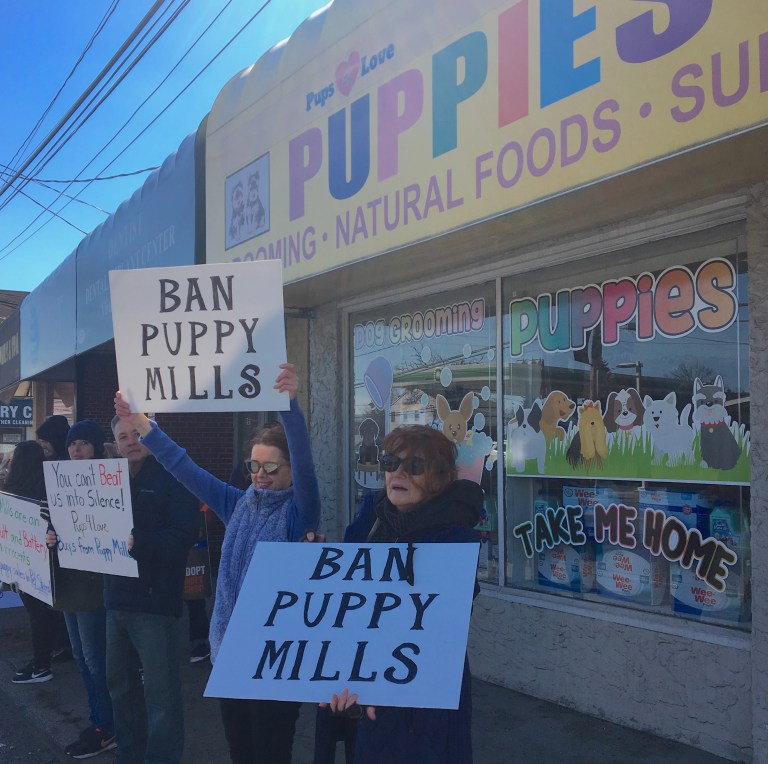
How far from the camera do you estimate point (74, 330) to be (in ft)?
33.3

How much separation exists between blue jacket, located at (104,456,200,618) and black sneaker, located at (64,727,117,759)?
3.81ft

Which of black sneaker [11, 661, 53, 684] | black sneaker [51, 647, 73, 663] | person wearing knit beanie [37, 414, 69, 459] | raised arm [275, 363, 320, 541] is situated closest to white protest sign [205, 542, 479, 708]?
raised arm [275, 363, 320, 541]

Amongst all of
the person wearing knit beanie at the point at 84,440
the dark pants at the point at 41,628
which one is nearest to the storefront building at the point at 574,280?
the person wearing knit beanie at the point at 84,440

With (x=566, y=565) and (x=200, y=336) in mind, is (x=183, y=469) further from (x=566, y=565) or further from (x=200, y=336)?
(x=566, y=565)

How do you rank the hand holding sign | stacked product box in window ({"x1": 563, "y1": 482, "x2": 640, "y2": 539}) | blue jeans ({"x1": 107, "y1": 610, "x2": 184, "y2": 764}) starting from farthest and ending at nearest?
stacked product box in window ({"x1": 563, "y1": 482, "x2": 640, "y2": 539}) < blue jeans ({"x1": 107, "y1": 610, "x2": 184, "y2": 764}) < the hand holding sign

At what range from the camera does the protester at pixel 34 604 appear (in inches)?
231

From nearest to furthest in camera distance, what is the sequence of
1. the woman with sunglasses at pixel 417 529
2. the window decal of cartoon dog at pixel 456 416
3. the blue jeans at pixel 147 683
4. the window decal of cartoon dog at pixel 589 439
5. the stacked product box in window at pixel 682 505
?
the woman with sunglasses at pixel 417 529 < the blue jeans at pixel 147 683 < the stacked product box in window at pixel 682 505 < the window decal of cartoon dog at pixel 589 439 < the window decal of cartoon dog at pixel 456 416

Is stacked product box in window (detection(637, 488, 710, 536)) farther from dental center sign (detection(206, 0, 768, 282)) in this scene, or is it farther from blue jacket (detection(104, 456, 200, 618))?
blue jacket (detection(104, 456, 200, 618))

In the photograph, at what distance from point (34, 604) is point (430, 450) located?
4630 mm

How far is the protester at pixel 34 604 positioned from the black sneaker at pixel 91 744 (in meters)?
1.71

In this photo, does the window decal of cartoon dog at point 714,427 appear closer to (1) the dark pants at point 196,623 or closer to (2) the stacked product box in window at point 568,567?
(2) the stacked product box in window at point 568,567

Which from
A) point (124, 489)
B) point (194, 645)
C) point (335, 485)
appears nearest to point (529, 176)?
point (124, 489)

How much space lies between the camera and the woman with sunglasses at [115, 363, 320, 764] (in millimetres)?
3094

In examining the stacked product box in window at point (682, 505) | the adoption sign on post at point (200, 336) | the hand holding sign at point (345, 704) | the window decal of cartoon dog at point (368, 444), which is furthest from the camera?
the window decal of cartoon dog at point (368, 444)
